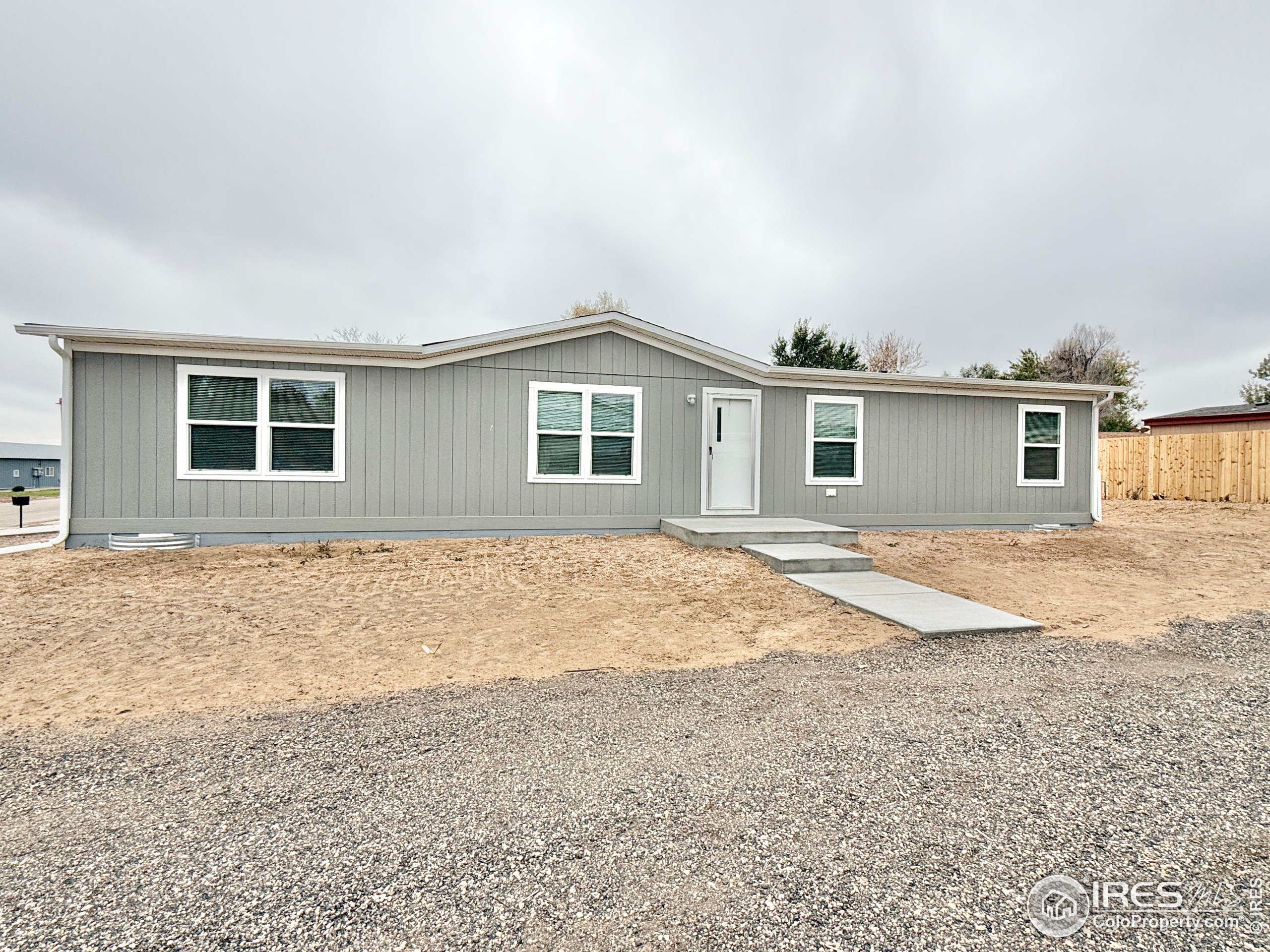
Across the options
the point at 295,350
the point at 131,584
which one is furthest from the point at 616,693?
the point at 295,350

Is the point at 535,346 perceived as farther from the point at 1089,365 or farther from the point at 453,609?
the point at 1089,365

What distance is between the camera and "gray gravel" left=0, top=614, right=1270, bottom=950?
5.10ft

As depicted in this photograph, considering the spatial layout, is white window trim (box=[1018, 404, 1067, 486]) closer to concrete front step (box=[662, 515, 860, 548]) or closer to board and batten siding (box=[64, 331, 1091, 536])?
board and batten siding (box=[64, 331, 1091, 536])

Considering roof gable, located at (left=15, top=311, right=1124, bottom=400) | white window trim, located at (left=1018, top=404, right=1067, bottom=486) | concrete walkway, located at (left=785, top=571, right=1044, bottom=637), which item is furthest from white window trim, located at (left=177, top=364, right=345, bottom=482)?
white window trim, located at (left=1018, top=404, right=1067, bottom=486)

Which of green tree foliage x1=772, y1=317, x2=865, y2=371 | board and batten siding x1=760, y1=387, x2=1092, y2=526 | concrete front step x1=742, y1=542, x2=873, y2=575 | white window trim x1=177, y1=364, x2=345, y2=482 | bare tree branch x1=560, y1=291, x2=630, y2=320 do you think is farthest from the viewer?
bare tree branch x1=560, y1=291, x2=630, y2=320

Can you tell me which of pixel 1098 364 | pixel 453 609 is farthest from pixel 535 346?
pixel 1098 364

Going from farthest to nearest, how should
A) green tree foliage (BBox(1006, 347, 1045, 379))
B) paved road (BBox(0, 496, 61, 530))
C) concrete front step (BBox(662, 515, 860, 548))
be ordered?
1. green tree foliage (BBox(1006, 347, 1045, 379))
2. paved road (BBox(0, 496, 61, 530))
3. concrete front step (BBox(662, 515, 860, 548))

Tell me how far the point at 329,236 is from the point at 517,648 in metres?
18.4

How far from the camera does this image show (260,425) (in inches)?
303

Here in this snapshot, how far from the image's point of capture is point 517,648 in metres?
4.09

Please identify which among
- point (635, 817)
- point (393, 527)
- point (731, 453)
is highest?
point (731, 453)

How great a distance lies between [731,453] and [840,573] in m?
3.15

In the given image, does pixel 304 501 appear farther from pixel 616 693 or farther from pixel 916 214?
pixel 916 214

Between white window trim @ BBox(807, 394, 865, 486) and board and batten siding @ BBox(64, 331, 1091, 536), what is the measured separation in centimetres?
9
